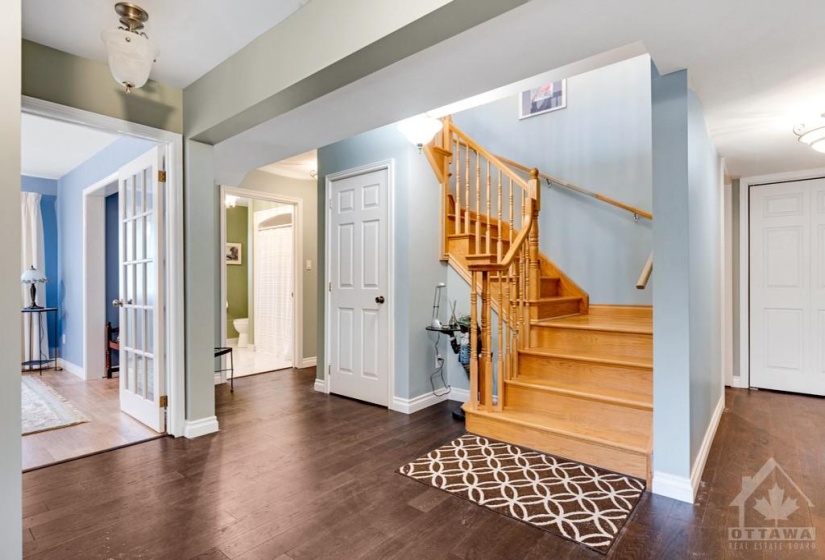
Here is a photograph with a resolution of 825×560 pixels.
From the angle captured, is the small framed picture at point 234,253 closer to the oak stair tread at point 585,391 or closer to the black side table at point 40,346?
the black side table at point 40,346

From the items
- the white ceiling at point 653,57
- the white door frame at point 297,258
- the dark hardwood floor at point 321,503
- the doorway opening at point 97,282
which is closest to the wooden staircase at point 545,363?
the dark hardwood floor at point 321,503

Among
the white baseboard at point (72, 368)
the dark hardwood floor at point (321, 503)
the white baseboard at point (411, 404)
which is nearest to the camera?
the dark hardwood floor at point (321, 503)

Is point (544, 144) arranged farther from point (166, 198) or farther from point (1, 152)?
point (1, 152)

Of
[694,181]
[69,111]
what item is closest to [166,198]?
[69,111]

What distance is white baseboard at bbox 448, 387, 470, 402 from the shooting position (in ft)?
12.3

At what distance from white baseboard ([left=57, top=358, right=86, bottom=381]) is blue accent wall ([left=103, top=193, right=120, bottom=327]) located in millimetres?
605

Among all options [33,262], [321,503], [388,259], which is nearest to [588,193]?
[388,259]

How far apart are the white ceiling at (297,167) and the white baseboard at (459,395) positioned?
9.36 ft

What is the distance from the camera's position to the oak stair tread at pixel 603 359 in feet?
8.87

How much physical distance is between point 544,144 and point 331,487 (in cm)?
378

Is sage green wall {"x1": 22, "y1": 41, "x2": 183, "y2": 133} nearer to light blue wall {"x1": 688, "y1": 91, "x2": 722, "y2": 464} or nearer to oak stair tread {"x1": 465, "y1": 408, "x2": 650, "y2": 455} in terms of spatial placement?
oak stair tread {"x1": 465, "y1": 408, "x2": 650, "y2": 455}

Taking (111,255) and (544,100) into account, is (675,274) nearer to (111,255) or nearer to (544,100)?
(544,100)

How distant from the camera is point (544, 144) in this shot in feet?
14.5

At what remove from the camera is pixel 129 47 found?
1.97m
